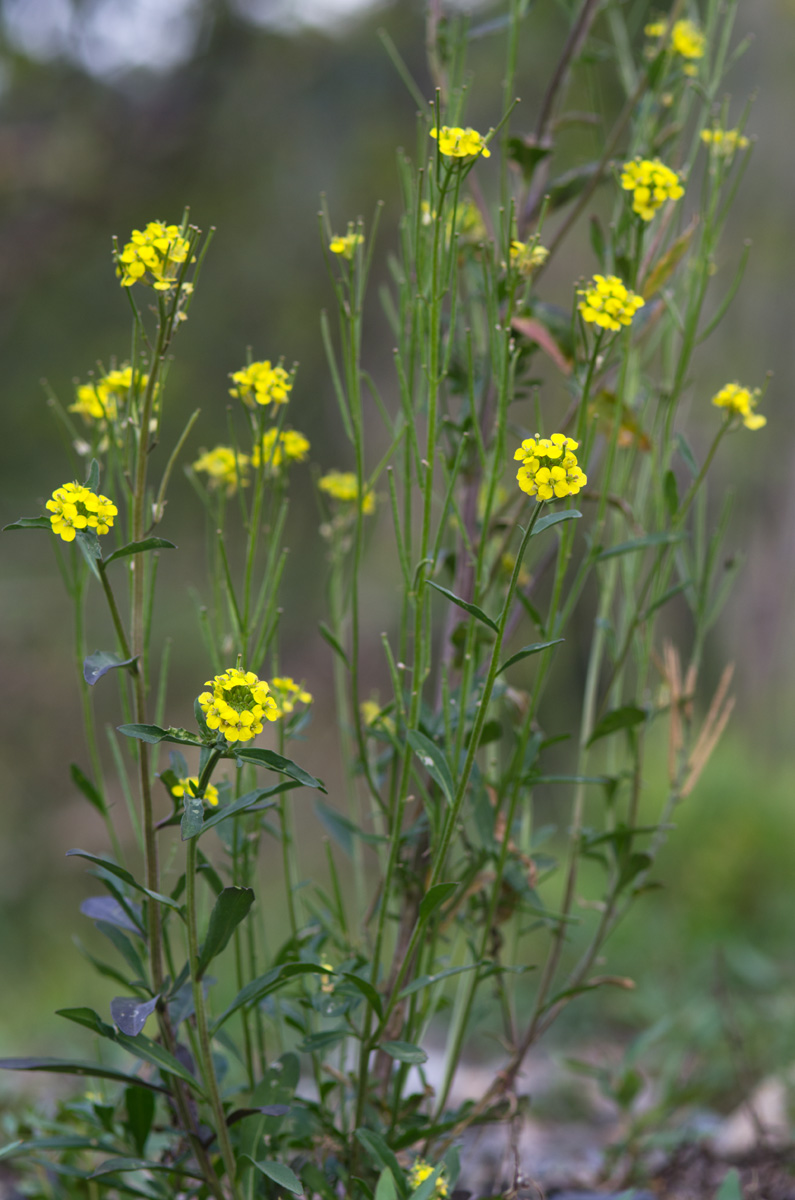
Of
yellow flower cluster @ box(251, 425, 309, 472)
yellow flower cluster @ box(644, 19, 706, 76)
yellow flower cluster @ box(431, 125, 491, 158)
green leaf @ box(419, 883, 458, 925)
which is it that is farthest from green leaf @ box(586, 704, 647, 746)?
yellow flower cluster @ box(644, 19, 706, 76)

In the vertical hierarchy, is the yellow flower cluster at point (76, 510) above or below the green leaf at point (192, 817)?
above

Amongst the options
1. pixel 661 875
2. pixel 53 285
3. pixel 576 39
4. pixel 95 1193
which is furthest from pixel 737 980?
pixel 53 285

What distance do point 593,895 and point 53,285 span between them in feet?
11.8

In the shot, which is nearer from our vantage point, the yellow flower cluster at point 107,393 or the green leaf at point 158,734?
the green leaf at point 158,734

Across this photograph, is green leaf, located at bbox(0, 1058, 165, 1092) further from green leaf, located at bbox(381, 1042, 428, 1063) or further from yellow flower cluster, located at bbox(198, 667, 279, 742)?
yellow flower cluster, located at bbox(198, 667, 279, 742)

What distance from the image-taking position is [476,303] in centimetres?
103

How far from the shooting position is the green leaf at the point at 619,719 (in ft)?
2.78

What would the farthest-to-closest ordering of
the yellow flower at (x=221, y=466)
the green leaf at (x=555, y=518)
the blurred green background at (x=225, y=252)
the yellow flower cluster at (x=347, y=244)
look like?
the blurred green background at (x=225, y=252)
the yellow flower at (x=221, y=466)
the yellow flower cluster at (x=347, y=244)
the green leaf at (x=555, y=518)

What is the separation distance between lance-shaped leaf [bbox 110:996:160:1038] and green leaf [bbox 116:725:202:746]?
7.4 inches

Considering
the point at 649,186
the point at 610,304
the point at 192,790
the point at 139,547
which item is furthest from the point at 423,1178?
the point at 649,186

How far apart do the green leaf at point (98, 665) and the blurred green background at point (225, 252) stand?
11.0 ft

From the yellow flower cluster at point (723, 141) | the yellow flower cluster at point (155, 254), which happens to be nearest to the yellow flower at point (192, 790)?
the yellow flower cluster at point (155, 254)

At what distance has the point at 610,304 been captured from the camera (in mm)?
710

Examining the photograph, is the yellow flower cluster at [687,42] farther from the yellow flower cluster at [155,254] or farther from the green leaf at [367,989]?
the green leaf at [367,989]
